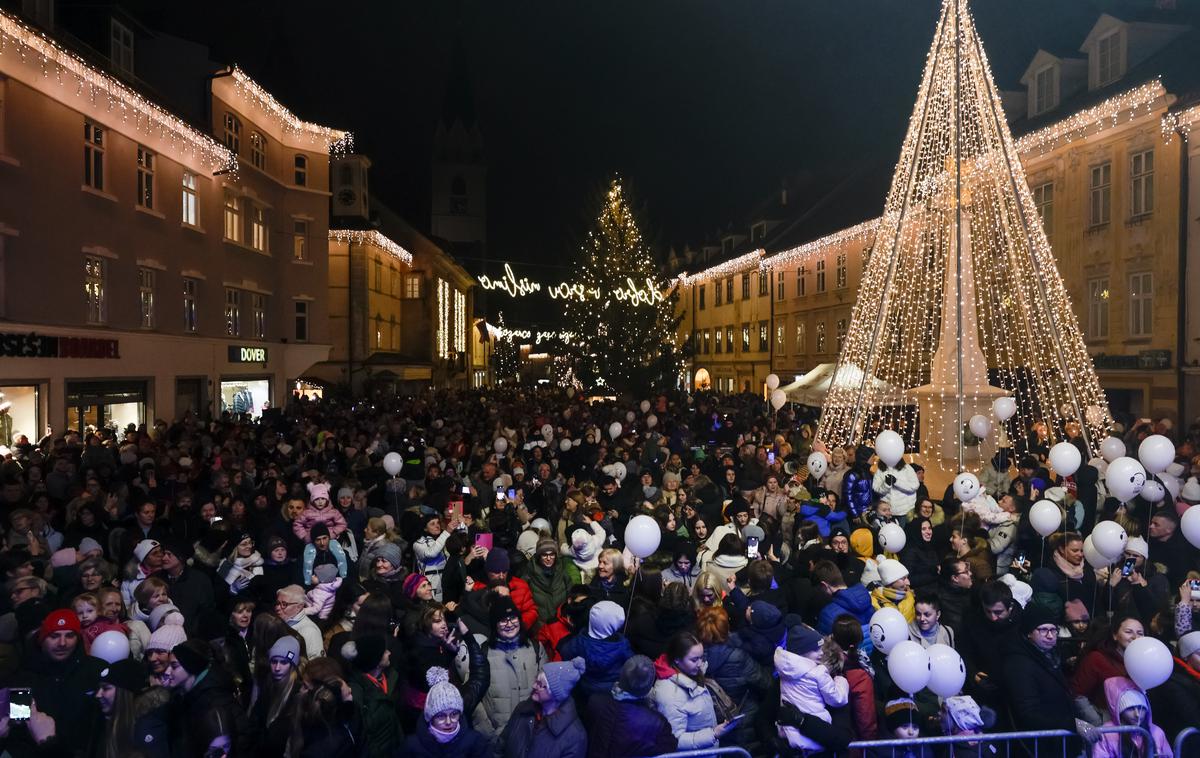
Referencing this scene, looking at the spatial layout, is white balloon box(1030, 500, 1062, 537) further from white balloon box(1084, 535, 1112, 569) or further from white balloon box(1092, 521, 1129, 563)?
white balloon box(1092, 521, 1129, 563)

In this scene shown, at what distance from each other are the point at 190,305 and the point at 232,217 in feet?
13.8

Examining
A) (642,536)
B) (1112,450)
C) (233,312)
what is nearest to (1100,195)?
(1112,450)

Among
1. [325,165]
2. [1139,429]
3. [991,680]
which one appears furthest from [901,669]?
[325,165]

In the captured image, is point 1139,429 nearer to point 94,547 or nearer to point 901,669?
point 901,669

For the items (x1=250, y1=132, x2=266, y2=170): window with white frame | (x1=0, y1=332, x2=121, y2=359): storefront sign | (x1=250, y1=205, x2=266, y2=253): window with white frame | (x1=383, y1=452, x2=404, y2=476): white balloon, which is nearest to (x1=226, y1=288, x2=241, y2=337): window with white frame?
(x1=250, y1=205, x2=266, y2=253): window with white frame

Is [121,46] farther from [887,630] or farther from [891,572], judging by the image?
[887,630]

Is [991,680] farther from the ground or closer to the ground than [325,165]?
closer to the ground

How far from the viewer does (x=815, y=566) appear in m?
6.38

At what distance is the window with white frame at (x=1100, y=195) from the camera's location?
73.9 ft

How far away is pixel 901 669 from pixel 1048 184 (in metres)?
24.3

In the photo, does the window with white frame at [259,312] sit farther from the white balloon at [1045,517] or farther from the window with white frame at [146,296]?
the white balloon at [1045,517]

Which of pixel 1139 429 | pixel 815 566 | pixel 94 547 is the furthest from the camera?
pixel 1139 429

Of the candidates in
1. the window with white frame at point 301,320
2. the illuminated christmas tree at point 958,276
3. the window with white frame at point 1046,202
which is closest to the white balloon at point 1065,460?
the illuminated christmas tree at point 958,276

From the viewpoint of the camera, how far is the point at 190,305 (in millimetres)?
23828
